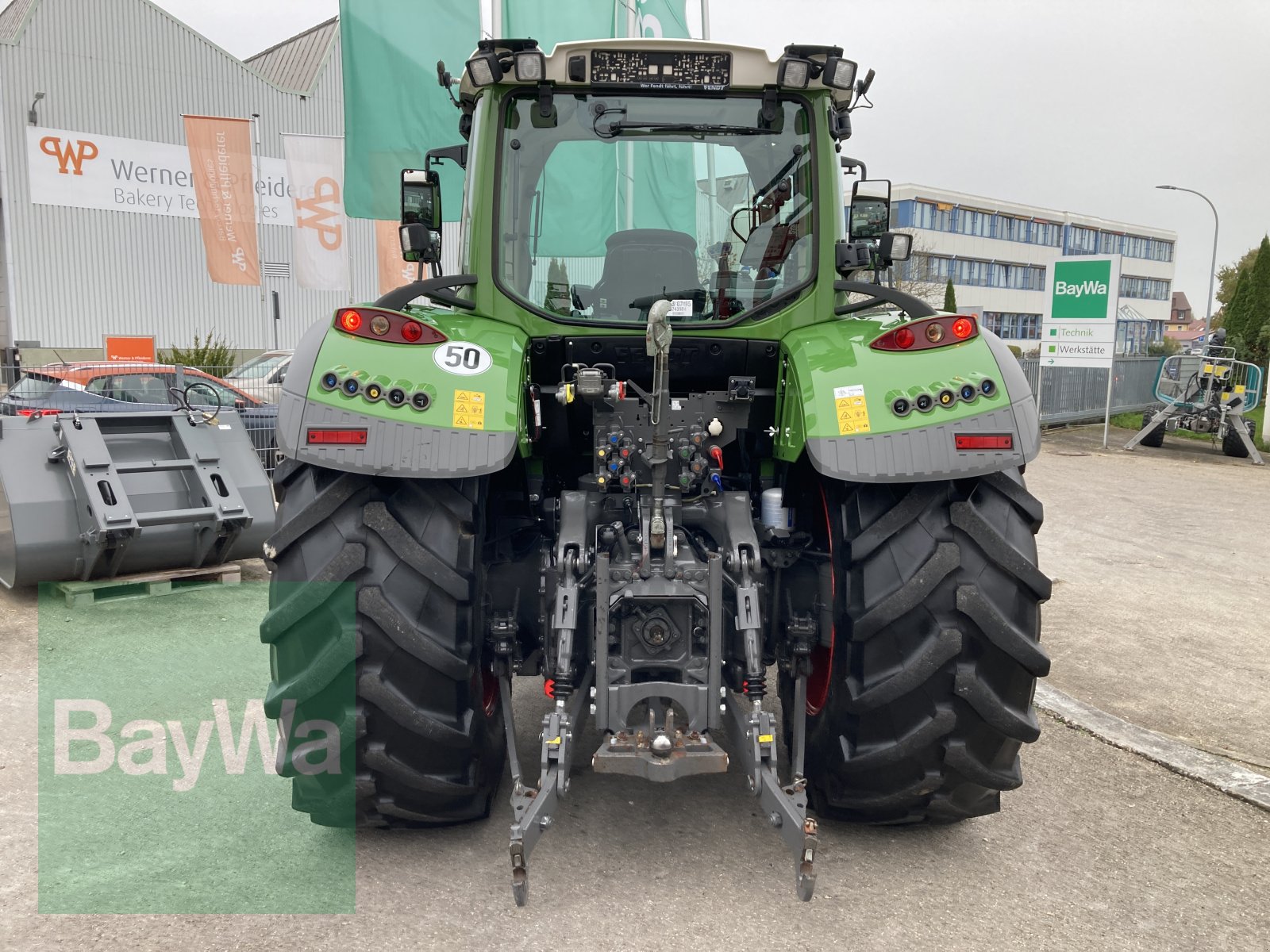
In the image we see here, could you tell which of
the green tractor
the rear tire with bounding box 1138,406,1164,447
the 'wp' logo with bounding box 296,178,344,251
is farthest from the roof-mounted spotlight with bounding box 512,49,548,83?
the rear tire with bounding box 1138,406,1164,447

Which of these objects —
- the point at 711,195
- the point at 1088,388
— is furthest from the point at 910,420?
the point at 1088,388

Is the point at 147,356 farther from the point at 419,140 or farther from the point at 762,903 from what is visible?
the point at 762,903

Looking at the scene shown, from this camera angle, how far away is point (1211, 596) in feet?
24.5

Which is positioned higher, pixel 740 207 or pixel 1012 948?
pixel 740 207

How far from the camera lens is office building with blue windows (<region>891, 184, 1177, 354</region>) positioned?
57.3 m

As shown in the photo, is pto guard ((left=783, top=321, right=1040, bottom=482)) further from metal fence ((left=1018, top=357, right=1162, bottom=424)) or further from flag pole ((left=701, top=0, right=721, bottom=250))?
metal fence ((left=1018, top=357, right=1162, bottom=424))

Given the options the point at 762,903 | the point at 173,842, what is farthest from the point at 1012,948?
the point at 173,842

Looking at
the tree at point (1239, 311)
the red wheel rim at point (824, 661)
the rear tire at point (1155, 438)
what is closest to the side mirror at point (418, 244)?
the red wheel rim at point (824, 661)

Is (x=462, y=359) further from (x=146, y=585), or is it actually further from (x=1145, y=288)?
(x=1145, y=288)

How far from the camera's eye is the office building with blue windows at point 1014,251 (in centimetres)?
5728

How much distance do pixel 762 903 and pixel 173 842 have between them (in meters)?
1.83

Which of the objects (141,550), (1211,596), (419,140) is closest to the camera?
(141,550)

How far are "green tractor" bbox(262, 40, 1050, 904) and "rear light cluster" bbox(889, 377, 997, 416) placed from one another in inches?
0.6

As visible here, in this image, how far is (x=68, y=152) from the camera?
69.0 feet
